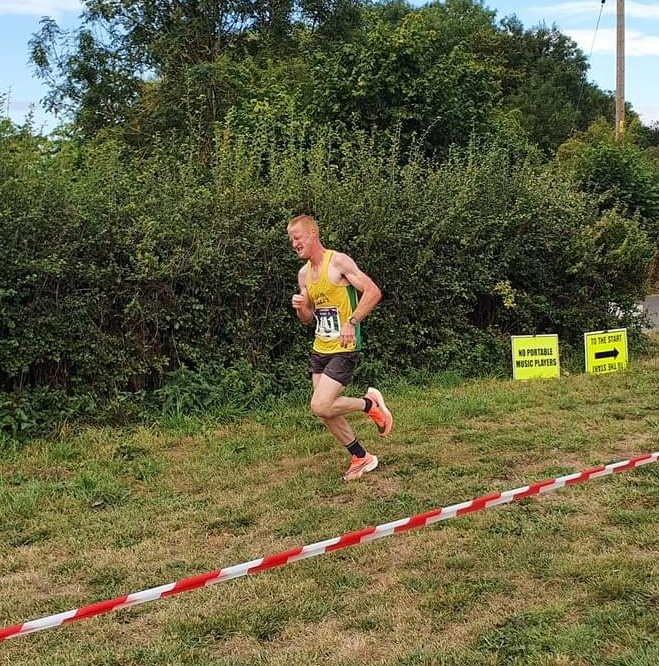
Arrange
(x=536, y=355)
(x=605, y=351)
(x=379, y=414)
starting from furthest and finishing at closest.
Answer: (x=605, y=351) < (x=536, y=355) < (x=379, y=414)

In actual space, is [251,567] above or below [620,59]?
below

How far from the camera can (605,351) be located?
8.96 m

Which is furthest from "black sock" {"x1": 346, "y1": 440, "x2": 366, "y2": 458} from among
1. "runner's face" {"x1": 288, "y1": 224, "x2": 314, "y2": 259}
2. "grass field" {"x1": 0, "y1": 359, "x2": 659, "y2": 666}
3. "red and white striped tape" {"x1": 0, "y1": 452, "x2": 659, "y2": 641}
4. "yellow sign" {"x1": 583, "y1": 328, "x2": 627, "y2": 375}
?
"yellow sign" {"x1": 583, "y1": 328, "x2": 627, "y2": 375}

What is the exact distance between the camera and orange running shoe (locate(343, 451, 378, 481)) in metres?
5.31

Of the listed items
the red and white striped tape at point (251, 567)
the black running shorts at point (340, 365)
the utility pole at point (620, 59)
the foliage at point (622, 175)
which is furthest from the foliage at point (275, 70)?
the red and white striped tape at point (251, 567)

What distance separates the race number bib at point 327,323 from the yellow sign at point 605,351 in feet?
14.9

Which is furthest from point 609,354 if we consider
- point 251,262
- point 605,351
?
point 251,262

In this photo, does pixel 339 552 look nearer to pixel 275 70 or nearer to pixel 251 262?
pixel 251 262

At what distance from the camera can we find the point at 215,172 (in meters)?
7.50

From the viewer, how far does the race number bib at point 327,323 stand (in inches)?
209

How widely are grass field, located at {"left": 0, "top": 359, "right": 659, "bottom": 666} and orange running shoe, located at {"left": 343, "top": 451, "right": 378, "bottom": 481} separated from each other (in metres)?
0.12

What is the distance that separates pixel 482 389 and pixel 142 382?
3.47m

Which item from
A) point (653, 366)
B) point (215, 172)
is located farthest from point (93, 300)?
point (653, 366)

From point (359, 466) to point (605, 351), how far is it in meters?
4.75
